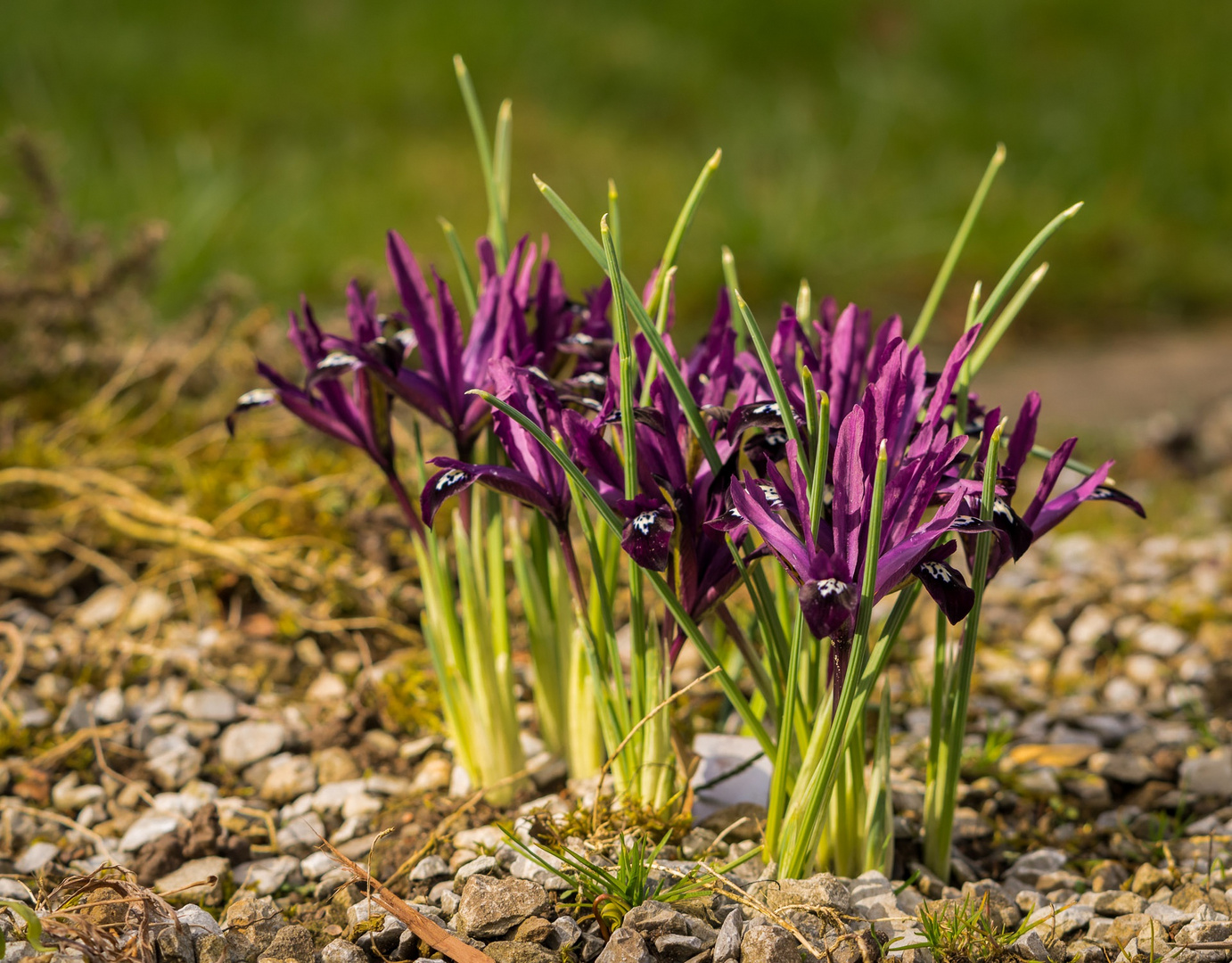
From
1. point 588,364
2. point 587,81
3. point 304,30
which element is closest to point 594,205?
point 587,81

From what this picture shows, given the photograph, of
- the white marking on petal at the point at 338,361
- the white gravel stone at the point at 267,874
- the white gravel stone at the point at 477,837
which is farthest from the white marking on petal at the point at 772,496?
the white gravel stone at the point at 267,874

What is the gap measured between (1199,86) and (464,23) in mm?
5171

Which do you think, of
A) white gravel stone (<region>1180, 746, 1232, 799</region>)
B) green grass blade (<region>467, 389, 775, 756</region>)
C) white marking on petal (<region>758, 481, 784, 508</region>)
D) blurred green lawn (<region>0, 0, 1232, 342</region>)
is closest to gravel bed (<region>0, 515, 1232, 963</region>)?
white gravel stone (<region>1180, 746, 1232, 799</region>)

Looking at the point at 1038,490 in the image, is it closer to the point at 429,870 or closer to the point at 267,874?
the point at 429,870

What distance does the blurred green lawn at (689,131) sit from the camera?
19.0 feet

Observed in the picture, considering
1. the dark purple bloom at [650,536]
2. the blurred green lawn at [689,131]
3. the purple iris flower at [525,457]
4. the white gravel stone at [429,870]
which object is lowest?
the white gravel stone at [429,870]

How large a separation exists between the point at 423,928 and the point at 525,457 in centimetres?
70

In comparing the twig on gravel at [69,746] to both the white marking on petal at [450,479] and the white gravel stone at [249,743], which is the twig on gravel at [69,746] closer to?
the white gravel stone at [249,743]

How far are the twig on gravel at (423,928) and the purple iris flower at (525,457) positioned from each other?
54cm

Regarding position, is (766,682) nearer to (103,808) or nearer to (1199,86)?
(103,808)

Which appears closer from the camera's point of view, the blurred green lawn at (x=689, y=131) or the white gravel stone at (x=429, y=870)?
the white gravel stone at (x=429, y=870)

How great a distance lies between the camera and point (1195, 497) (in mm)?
4051

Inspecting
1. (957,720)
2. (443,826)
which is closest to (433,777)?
(443,826)

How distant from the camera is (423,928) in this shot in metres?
1.57
